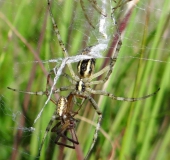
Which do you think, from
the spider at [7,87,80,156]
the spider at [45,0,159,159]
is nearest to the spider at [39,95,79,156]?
the spider at [7,87,80,156]

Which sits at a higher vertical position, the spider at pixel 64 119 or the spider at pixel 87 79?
the spider at pixel 87 79

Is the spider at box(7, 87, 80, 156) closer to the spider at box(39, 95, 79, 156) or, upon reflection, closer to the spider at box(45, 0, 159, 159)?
the spider at box(39, 95, 79, 156)

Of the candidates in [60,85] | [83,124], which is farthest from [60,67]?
[83,124]

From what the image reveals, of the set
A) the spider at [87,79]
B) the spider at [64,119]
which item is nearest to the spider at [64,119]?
the spider at [64,119]

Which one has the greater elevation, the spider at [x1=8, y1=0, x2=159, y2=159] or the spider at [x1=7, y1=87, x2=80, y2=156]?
the spider at [x1=8, y1=0, x2=159, y2=159]

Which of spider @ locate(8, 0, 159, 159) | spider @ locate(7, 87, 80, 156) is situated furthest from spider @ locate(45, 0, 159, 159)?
spider @ locate(7, 87, 80, 156)

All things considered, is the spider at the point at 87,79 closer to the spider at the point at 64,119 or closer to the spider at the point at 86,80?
the spider at the point at 86,80

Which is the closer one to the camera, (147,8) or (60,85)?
(147,8)

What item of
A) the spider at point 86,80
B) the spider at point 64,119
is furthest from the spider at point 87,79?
the spider at point 64,119

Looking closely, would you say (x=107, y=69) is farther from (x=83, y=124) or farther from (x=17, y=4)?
(x=17, y=4)
